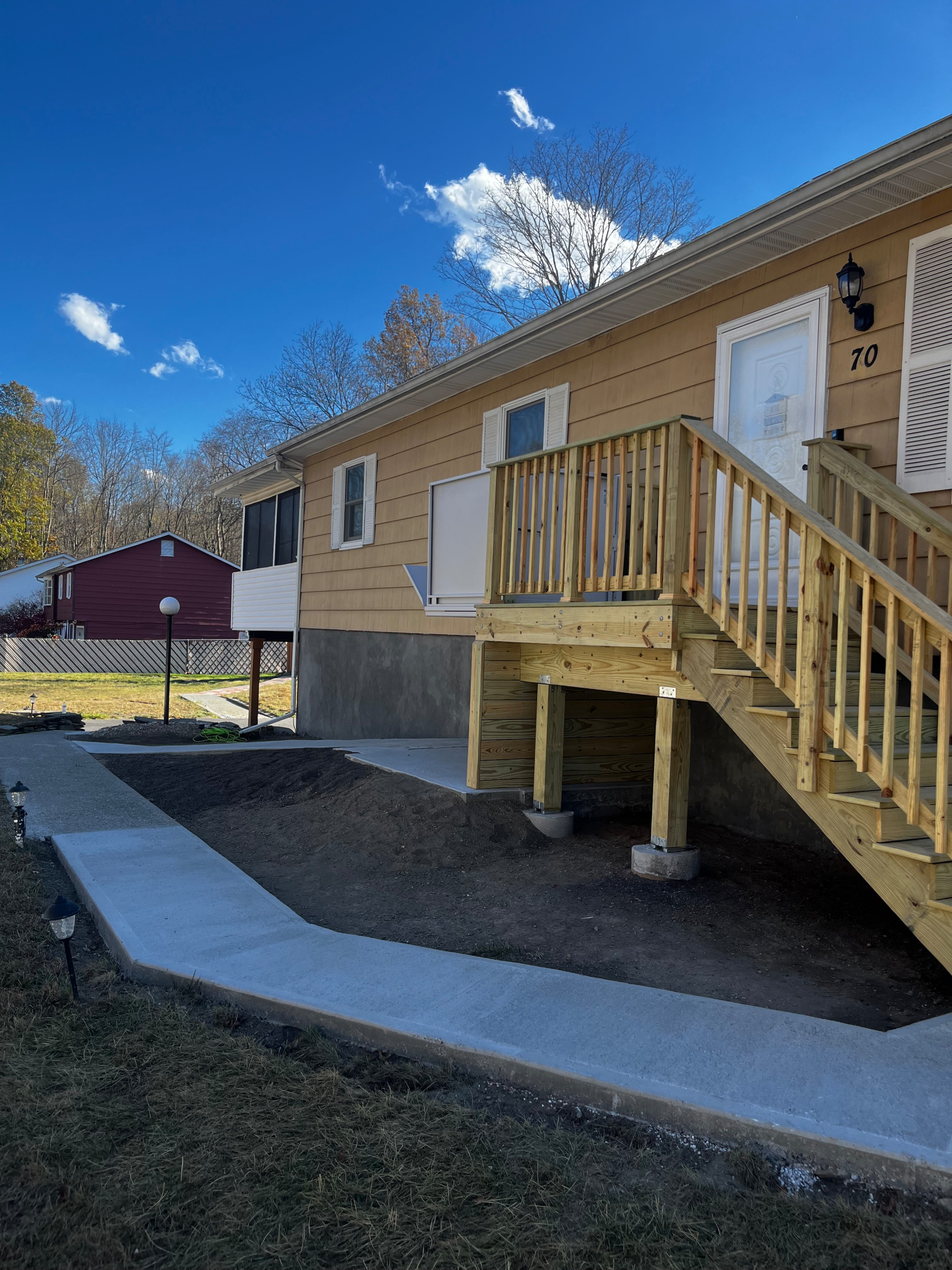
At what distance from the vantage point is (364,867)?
5.55 metres

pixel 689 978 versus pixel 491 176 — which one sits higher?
pixel 491 176

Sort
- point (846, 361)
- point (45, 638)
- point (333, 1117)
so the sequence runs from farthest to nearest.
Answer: point (45, 638) → point (846, 361) → point (333, 1117)

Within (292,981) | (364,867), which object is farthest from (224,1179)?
(364,867)

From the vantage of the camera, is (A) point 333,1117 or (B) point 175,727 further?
(B) point 175,727

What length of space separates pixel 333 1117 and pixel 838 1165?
4.61ft

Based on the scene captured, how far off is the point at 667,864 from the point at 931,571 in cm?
216

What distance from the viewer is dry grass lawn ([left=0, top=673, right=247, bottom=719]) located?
18.9 metres

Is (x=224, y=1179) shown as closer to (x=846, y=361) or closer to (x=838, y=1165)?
(x=838, y=1165)

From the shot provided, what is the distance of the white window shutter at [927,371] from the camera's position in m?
4.62

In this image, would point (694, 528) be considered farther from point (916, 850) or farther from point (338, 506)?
point (338, 506)

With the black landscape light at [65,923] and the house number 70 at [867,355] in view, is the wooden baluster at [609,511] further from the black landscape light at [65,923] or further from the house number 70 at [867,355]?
the black landscape light at [65,923]

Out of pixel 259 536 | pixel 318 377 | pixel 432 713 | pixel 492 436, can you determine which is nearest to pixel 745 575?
pixel 492 436

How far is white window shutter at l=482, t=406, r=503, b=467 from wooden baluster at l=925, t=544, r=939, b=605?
15.7 ft

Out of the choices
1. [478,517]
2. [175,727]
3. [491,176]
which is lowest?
[175,727]
